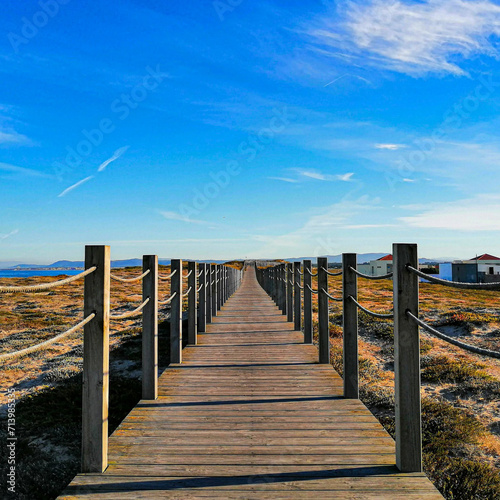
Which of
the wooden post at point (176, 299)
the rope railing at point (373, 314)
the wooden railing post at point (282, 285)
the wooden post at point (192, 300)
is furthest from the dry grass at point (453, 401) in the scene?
the wooden post at point (176, 299)

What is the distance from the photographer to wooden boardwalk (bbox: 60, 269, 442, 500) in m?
2.63

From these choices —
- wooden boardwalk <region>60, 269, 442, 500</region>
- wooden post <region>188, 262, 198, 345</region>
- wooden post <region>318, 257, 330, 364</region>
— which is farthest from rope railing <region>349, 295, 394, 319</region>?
wooden post <region>188, 262, 198, 345</region>

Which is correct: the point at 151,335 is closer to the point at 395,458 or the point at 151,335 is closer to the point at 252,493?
the point at 252,493

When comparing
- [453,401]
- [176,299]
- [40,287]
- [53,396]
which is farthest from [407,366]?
[53,396]

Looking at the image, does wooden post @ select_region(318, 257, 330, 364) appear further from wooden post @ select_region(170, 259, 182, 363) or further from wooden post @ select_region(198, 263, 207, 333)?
wooden post @ select_region(198, 263, 207, 333)

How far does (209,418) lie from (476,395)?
14.7 ft

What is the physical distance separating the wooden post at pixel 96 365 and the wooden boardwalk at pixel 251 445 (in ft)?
0.53

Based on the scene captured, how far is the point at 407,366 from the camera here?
2.92 metres

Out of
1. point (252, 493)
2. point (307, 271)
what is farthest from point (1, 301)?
point (252, 493)

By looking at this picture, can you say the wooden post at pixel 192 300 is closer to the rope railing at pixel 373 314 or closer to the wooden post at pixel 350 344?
the wooden post at pixel 350 344

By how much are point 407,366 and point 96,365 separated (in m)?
2.35

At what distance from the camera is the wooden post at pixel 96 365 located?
9.41 feet

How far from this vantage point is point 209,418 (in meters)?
3.84

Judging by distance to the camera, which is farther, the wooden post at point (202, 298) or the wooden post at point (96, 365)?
the wooden post at point (202, 298)
